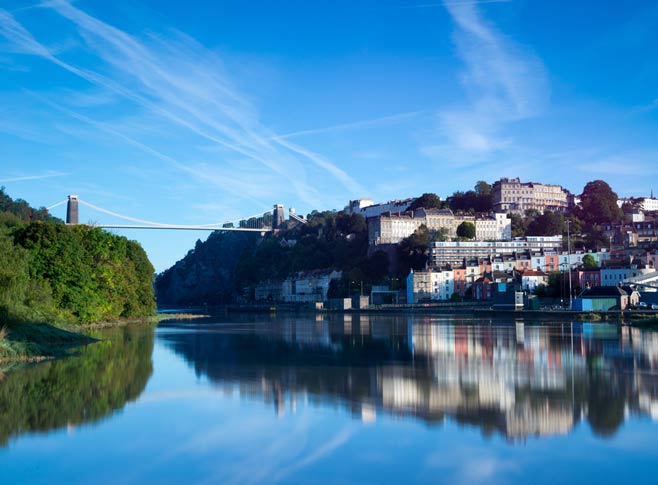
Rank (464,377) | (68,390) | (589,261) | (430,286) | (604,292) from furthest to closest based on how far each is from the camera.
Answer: (430,286) → (589,261) → (604,292) → (464,377) → (68,390)

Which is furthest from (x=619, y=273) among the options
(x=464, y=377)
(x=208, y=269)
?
(x=208, y=269)

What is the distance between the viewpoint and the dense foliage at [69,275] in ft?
59.1

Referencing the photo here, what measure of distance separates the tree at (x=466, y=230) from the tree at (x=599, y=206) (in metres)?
13.2

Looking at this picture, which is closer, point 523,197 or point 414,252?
point 414,252

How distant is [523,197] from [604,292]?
45834 millimetres

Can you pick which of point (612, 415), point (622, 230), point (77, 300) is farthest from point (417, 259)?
point (612, 415)

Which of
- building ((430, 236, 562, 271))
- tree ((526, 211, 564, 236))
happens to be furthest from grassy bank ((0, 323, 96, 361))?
tree ((526, 211, 564, 236))

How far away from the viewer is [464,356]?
16.1 metres

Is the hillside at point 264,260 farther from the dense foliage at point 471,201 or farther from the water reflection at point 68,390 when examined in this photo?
the water reflection at point 68,390

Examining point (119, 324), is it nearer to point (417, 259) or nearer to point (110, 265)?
point (110, 265)

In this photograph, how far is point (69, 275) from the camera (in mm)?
25859

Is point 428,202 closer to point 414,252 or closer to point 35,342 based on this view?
point 414,252

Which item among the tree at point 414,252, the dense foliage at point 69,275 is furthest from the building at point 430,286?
the dense foliage at point 69,275

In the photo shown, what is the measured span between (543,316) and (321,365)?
25175 mm
